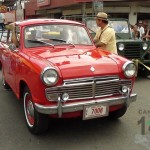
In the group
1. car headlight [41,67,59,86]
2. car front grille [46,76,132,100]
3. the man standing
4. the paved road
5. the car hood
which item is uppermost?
the man standing

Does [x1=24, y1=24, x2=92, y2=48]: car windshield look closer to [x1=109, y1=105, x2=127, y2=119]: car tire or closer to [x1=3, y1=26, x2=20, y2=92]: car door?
[x1=3, y1=26, x2=20, y2=92]: car door

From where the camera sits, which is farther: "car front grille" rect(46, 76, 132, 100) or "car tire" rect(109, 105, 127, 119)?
"car tire" rect(109, 105, 127, 119)

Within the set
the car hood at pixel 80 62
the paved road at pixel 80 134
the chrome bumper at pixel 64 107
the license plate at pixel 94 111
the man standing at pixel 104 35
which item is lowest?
the paved road at pixel 80 134

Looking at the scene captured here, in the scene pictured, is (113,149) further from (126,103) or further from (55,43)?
(55,43)

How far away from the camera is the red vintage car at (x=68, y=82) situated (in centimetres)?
419

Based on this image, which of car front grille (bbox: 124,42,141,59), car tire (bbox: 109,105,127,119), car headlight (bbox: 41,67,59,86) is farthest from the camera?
car front grille (bbox: 124,42,141,59)

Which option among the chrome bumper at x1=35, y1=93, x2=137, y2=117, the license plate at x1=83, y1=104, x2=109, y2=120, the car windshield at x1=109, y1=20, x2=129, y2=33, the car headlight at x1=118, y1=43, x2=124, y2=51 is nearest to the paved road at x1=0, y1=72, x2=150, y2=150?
the license plate at x1=83, y1=104, x2=109, y2=120

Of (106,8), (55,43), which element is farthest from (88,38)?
(106,8)

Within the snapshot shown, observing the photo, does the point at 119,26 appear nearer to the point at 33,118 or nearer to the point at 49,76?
the point at 33,118

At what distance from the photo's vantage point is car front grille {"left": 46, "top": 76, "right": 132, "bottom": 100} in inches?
165

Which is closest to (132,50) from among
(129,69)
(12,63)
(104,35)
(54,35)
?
(104,35)

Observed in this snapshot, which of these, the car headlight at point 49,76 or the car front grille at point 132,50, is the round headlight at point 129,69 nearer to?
the car headlight at point 49,76

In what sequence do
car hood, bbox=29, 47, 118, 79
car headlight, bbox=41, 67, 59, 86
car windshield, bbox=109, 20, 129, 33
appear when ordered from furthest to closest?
1. car windshield, bbox=109, 20, 129, 33
2. car hood, bbox=29, 47, 118, 79
3. car headlight, bbox=41, 67, 59, 86

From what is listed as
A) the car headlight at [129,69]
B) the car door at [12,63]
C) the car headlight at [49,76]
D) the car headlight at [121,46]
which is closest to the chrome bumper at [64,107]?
the car headlight at [49,76]
